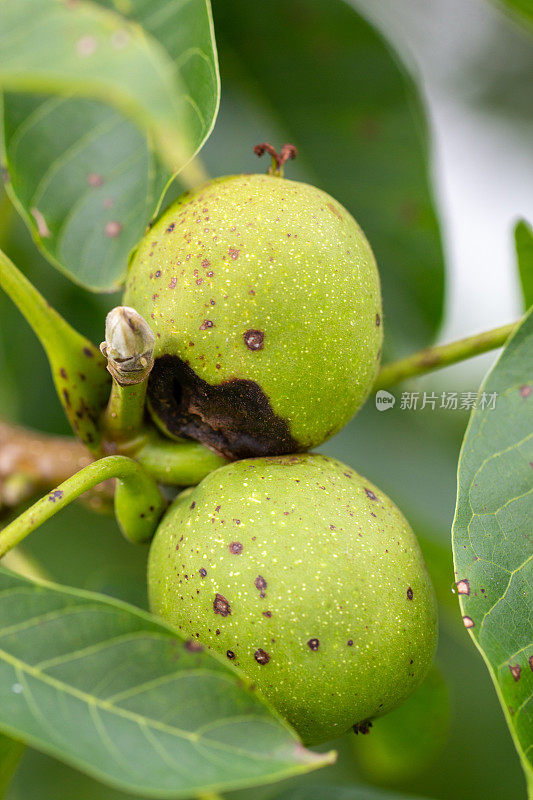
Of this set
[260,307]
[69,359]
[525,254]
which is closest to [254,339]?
[260,307]

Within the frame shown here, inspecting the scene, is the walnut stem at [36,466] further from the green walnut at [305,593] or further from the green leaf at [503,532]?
the green leaf at [503,532]

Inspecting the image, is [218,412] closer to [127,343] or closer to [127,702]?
[127,343]

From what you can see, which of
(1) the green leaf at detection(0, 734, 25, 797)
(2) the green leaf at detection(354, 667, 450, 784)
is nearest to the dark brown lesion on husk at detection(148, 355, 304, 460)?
(1) the green leaf at detection(0, 734, 25, 797)

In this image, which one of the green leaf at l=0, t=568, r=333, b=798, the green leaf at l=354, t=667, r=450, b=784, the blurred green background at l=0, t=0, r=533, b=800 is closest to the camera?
the green leaf at l=0, t=568, r=333, b=798

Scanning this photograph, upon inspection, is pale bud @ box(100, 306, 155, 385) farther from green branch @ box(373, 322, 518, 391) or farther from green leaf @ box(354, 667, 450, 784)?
green leaf @ box(354, 667, 450, 784)

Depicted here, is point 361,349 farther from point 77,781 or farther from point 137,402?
point 77,781

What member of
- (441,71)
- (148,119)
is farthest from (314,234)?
(441,71)
